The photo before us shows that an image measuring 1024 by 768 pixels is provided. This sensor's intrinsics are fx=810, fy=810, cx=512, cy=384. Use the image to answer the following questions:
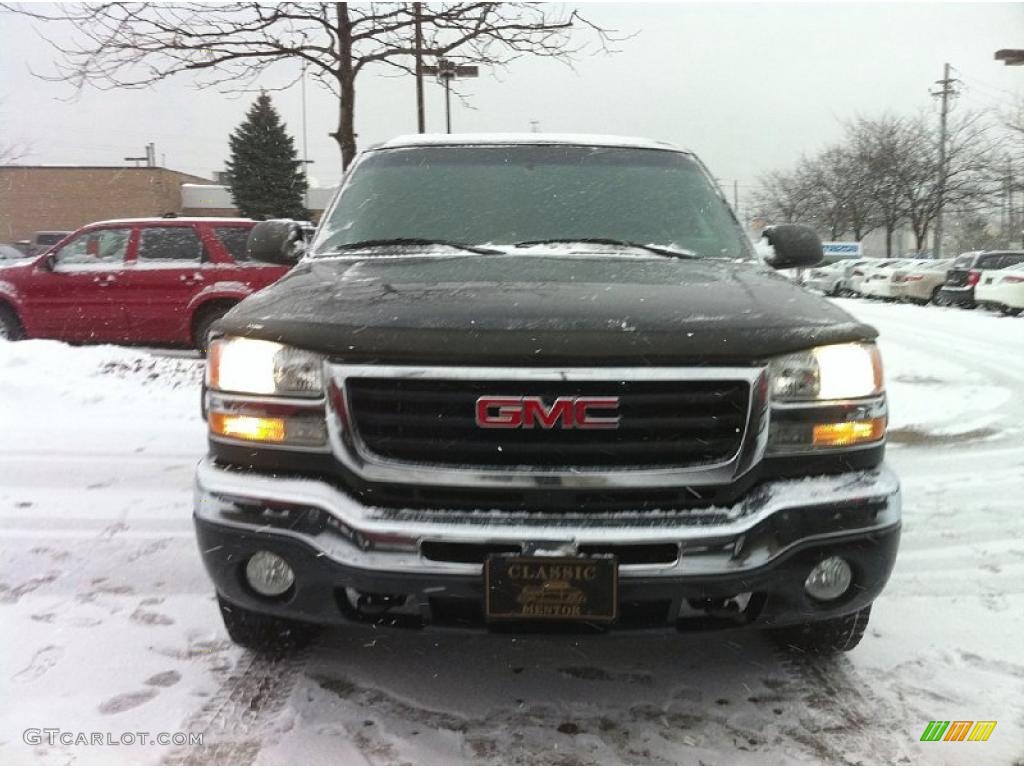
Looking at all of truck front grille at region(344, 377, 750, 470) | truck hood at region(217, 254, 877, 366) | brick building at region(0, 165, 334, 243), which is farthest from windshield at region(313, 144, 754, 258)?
brick building at region(0, 165, 334, 243)

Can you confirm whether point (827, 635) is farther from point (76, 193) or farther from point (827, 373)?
point (76, 193)

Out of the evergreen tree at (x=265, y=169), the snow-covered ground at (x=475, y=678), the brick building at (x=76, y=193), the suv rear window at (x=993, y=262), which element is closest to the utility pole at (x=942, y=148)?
the suv rear window at (x=993, y=262)

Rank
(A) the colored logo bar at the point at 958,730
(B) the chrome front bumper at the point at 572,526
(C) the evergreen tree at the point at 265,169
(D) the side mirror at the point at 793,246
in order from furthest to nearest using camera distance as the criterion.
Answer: (C) the evergreen tree at the point at 265,169 → (D) the side mirror at the point at 793,246 → (A) the colored logo bar at the point at 958,730 → (B) the chrome front bumper at the point at 572,526

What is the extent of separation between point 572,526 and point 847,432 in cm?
88

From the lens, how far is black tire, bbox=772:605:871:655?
276 cm

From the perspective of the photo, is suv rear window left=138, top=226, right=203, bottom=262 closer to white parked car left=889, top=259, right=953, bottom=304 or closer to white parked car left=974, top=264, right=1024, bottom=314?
white parked car left=974, top=264, right=1024, bottom=314

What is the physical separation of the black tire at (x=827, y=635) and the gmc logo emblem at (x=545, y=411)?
115 cm

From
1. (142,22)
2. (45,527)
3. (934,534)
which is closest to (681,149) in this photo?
(934,534)

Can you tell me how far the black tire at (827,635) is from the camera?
2.76 meters

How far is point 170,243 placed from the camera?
939 centimetres

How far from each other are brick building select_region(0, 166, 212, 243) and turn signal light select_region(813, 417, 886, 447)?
58.0 meters

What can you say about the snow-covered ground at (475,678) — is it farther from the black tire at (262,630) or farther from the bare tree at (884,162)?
the bare tree at (884,162)

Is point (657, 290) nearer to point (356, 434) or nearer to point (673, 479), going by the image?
point (673, 479)

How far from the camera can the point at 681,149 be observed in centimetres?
412
